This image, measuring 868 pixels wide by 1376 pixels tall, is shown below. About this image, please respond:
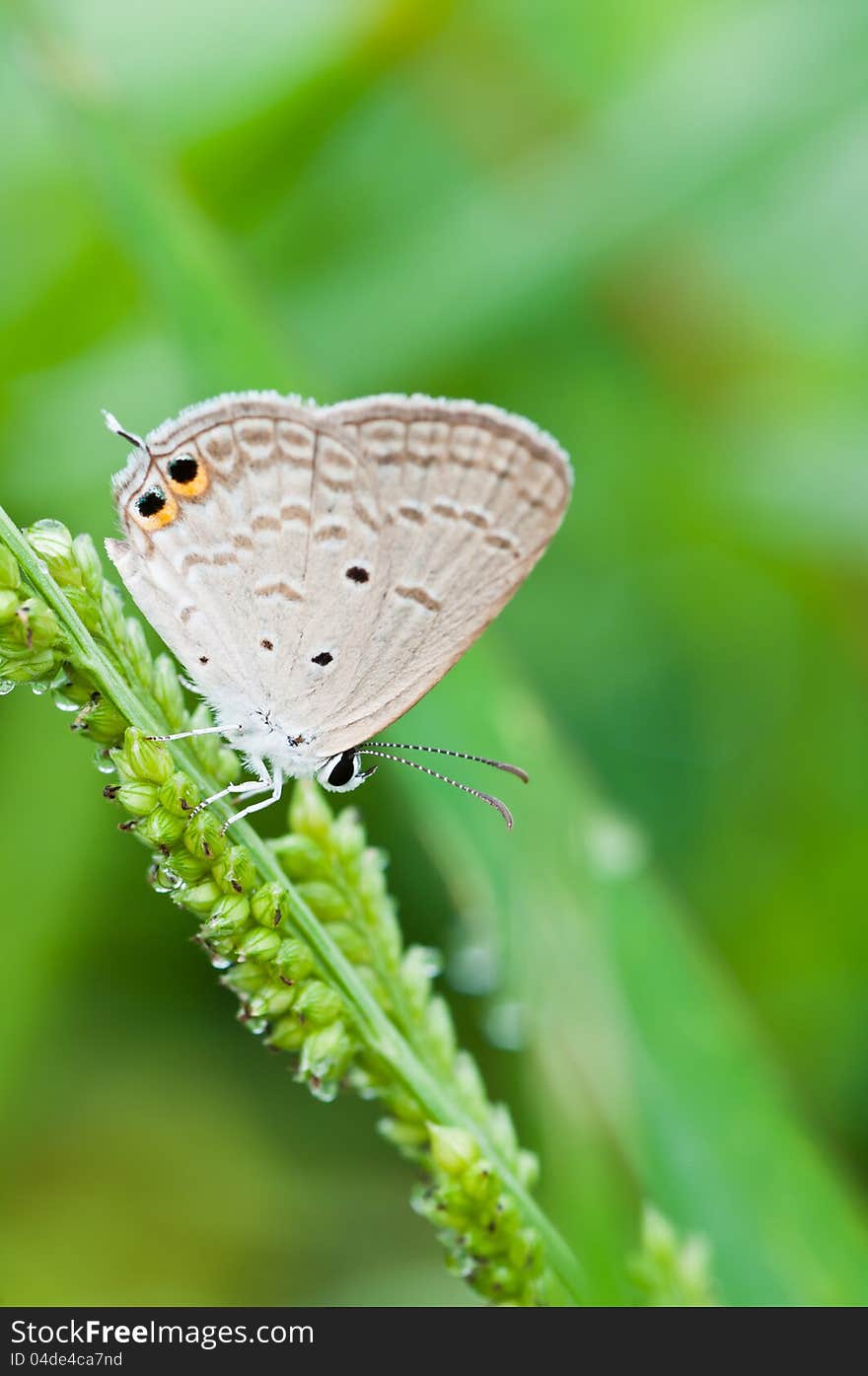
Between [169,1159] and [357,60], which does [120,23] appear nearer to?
[357,60]

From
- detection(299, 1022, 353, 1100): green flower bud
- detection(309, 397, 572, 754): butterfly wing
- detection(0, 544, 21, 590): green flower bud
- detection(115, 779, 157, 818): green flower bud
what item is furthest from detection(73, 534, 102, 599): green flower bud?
detection(309, 397, 572, 754): butterfly wing

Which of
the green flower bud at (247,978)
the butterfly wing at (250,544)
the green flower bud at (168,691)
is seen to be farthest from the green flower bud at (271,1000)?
the butterfly wing at (250,544)

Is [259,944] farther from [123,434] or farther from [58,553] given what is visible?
[123,434]

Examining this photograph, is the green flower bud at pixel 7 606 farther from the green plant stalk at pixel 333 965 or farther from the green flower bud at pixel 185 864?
the green flower bud at pixel 185 864

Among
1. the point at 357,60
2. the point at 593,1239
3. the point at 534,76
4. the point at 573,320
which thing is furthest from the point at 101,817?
the point at 534,76

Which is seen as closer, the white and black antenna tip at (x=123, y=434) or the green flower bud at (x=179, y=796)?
the green flower bud at (x=179, y=796)

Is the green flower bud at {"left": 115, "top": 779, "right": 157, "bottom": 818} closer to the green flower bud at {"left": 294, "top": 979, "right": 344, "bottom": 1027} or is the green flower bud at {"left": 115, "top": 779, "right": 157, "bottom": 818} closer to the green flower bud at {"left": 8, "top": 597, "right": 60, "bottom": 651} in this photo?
the green flower bud at {"left": 8, "top": 597, "right": 60, "bottom": 651}
